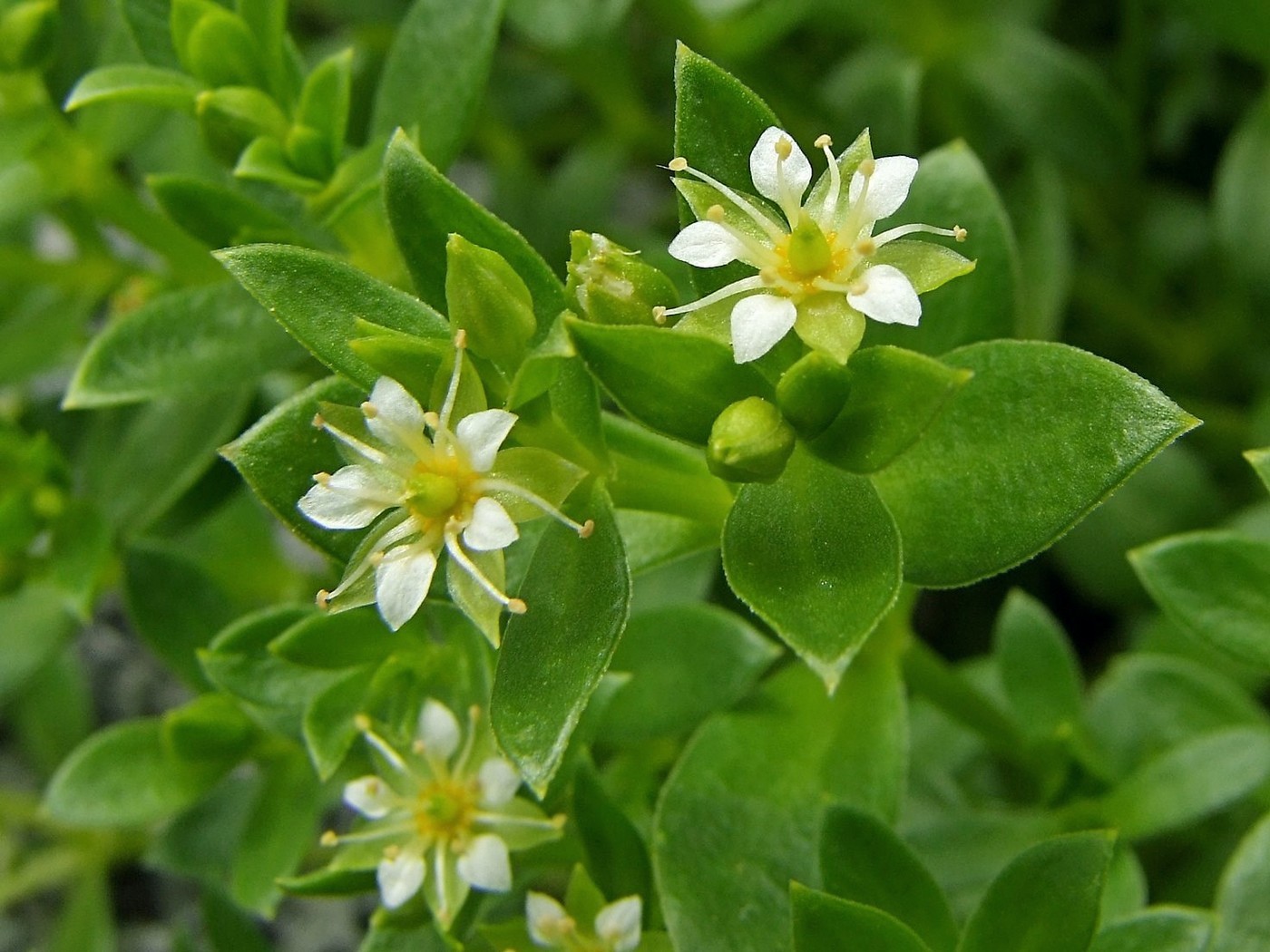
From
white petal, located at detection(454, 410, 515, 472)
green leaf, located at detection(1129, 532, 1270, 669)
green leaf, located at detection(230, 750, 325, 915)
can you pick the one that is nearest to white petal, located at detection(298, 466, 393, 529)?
white petal, located at detection(454, 410, 515, 472)

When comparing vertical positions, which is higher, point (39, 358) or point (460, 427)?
point (460, 427)

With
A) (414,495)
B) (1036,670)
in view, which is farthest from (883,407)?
(1036,670)

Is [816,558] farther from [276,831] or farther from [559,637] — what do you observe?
[276,831]

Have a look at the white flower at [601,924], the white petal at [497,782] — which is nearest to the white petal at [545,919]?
the white flower at [601,924]

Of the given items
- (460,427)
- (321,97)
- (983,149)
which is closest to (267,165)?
(321,97)

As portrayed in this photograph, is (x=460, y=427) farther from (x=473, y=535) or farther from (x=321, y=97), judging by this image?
(x=321, y=97)

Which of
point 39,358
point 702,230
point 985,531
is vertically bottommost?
point 39,358
